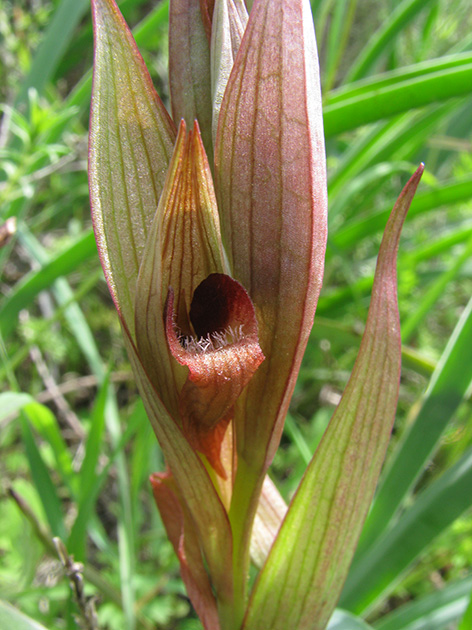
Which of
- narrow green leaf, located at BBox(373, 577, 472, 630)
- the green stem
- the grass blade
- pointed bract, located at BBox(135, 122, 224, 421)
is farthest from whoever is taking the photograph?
the grass blade

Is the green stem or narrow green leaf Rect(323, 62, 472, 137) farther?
narrow green leaf Rect(323, 62, 472, 137)

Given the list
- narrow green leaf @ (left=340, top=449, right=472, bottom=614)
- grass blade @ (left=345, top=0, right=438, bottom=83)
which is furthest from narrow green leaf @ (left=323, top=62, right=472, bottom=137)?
narrow green leaf @ (left=340, top=449, right=472, bottom=614)

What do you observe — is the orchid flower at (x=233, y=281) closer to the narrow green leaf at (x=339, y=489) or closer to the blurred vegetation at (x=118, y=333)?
the narrow green leaf at (x=339, y=489)

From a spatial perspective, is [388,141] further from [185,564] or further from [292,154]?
[185,564]

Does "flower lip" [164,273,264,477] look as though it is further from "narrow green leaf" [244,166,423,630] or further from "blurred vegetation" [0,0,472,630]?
"blurred vegetation" [0,0,472,630]

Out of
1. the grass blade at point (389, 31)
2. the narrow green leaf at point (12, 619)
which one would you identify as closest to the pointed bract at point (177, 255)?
the narrow green leaf at point (12, 619)

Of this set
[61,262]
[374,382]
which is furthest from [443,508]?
[61,262]

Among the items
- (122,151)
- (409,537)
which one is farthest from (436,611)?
(122,151)
